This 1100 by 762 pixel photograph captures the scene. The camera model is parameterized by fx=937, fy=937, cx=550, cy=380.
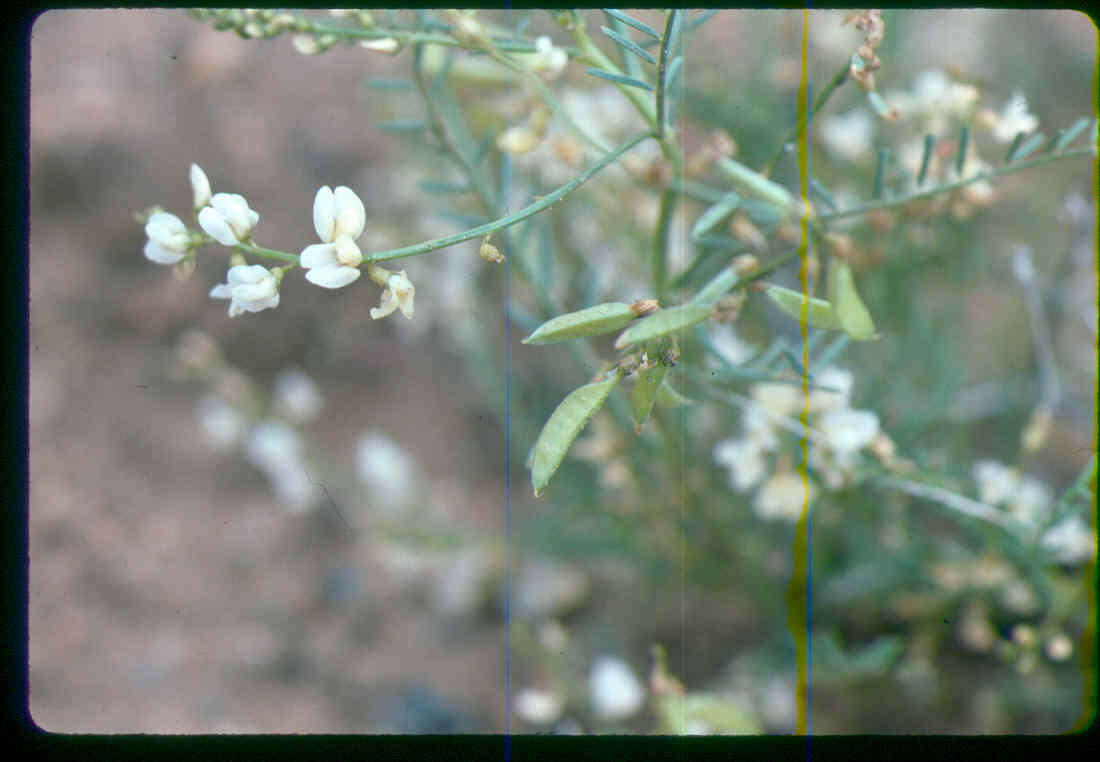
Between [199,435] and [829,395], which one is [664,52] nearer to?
[829,395]

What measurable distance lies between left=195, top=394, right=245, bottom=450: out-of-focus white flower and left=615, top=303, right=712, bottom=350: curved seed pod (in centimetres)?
88

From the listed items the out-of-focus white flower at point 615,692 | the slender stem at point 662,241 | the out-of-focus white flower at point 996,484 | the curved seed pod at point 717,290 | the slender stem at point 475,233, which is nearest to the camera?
the slender stem at point 475,233

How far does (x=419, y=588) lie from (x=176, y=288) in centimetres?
61

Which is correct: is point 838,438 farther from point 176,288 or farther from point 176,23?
point 176,23

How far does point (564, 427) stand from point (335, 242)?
18cm

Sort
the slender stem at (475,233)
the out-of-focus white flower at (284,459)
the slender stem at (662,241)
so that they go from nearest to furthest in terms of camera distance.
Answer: the slender stem at (475,233)
the slender stem at (662,241)
the out-of-focus white flower at (284,459)

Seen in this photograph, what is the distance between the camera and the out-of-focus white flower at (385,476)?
1285mm

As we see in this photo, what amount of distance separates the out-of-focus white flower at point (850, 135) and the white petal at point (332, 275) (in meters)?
0.67

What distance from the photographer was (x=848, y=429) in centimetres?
78

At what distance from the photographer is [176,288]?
58.0 inches

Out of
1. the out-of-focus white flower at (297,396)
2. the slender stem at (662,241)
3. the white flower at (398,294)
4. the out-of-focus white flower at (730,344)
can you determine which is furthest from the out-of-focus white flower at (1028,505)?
the out-of-focus white flower at (297,396)

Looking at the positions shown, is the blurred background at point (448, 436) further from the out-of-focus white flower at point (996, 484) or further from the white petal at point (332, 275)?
the white petal at point (332, 275)

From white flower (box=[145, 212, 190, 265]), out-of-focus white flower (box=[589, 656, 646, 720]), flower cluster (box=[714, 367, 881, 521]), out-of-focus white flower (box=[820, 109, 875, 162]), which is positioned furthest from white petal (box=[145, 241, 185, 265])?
out-of-focus white flower (box=[820, 109, 875, 162])

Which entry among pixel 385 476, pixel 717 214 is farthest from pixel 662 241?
pixel 385 476
